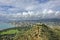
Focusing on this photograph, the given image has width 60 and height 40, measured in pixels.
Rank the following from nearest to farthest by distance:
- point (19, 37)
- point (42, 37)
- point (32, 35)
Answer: point (42, 37) < point (32, 35) < point (19, 37)

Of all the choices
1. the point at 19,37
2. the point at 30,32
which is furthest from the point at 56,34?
the point at 19,37

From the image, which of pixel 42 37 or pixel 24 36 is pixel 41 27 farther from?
pixel 24 36

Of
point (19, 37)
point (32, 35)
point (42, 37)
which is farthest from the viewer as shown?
point (19, 37)

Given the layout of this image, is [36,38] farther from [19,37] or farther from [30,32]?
[19,37]

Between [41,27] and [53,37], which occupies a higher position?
[41,27]

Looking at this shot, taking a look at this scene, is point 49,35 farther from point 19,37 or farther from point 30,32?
point 19,37

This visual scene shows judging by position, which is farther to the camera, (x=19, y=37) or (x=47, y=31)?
(x=19, y=37)

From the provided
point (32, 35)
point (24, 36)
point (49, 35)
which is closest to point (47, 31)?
point (49, 35)

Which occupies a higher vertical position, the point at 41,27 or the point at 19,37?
the point at 41,27

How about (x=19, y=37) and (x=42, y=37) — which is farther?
(x=19, y=37)
